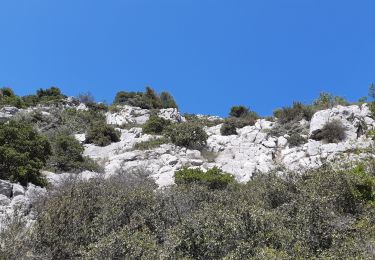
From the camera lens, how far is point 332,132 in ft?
78.3

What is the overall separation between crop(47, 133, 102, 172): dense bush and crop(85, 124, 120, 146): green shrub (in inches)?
140

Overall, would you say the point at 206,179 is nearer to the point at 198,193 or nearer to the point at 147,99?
the point at 198,193

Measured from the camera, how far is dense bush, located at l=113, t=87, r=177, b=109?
43219mm

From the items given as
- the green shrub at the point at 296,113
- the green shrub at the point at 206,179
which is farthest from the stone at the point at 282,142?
the green shrub at the point at 206,179

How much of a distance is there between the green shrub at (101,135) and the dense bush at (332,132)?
14747mm

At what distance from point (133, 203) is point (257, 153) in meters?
13.1

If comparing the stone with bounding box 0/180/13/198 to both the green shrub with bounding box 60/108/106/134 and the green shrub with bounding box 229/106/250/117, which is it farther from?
the green shrub with bounding box 229/106/250/117

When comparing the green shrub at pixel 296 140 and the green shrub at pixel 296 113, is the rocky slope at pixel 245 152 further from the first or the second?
the green shrub at pixel 296 113

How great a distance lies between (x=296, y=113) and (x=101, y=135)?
1511cm

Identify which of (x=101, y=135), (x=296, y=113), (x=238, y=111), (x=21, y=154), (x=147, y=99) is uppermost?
(x=147, y=99)

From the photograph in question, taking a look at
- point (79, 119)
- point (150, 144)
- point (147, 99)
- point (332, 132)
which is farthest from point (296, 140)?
point (147, 99)

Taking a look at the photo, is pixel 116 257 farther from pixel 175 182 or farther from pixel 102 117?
Result: pixel 102 117

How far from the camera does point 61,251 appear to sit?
11.2 metres

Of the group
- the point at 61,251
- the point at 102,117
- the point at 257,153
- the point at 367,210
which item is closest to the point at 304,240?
the point at 367,210
